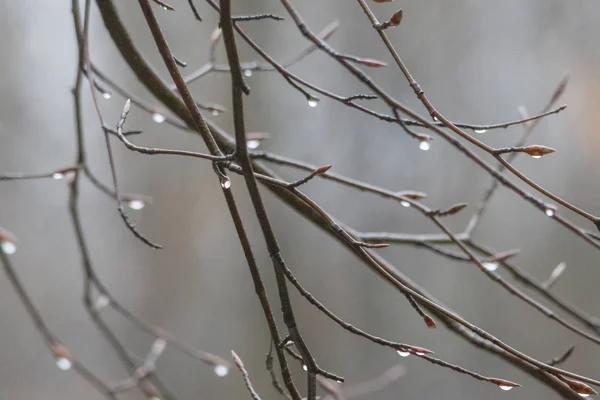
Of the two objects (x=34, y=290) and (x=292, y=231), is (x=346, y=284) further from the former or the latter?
(x=34, y=290)

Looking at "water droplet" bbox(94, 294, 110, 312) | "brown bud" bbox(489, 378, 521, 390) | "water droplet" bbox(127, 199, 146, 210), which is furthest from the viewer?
"water droplet" bbox(94, 294, 110, 312)

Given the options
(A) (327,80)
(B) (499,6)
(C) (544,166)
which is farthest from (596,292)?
(A) (327,80)

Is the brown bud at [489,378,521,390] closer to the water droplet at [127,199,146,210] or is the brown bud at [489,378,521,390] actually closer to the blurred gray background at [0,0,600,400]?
the water droplet at [127,199,146,210]

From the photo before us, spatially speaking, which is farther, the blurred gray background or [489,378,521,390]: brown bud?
the blurred gray background

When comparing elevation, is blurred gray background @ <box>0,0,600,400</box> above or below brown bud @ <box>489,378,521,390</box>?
above

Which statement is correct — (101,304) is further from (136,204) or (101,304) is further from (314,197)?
(314,197)

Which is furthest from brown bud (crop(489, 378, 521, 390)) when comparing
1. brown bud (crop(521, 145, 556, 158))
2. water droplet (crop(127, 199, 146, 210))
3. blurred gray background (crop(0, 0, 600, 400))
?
blurred gray background (crop(0, 0, 600, 400))

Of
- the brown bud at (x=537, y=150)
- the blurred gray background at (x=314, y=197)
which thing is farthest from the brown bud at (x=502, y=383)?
the blurred gray background at (x=314, y=197)

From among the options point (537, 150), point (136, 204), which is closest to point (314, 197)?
point (136, 204)
